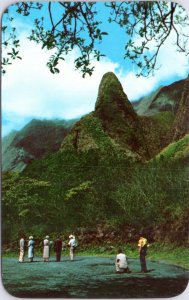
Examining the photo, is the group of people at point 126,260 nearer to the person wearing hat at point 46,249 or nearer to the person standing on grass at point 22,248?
the person wearing hat at point 46,249

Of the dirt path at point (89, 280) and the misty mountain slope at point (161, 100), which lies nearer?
the dirt path at point (89, 280)

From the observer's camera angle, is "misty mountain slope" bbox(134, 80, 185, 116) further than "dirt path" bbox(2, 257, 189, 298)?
Yes

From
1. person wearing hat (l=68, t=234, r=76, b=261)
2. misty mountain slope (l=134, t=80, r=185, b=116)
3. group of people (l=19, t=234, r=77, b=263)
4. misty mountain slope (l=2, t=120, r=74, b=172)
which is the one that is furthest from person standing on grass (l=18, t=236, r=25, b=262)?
misty mountain slope (l=134, t=80, r=185, b=116)

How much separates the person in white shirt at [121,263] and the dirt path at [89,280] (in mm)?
22

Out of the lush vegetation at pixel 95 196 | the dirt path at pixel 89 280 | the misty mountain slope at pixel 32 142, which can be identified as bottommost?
the dirt path at pixel 89 280

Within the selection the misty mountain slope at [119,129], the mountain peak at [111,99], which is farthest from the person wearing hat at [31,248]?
the mountain peak at [111,99]

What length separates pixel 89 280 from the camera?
6.29 meters

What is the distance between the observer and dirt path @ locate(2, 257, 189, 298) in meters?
6.25

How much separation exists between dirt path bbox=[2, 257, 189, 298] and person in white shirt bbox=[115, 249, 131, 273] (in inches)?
0.9

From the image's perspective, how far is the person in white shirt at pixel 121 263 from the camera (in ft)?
20.6

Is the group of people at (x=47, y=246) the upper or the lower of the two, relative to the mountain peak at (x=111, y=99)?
lower

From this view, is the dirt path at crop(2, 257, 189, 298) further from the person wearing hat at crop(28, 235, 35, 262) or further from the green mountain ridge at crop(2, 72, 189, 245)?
the green mountain ridge at crop(2, 72, 189, 245)

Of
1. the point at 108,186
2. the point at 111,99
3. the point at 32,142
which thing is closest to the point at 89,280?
the point at 108,186

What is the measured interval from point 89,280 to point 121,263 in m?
0.19
